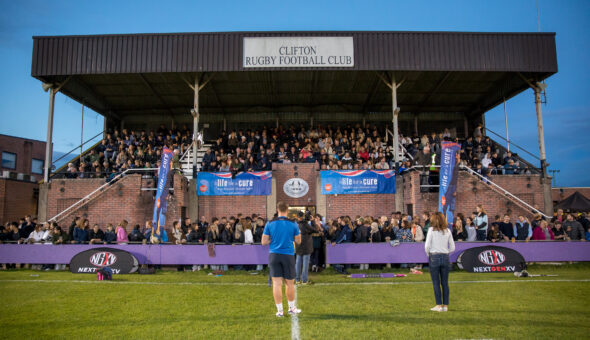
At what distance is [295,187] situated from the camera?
829 inches

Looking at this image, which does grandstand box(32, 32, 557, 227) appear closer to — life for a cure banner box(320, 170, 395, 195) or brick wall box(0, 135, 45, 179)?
life for a cure banner box(320, 170, 395, 195)

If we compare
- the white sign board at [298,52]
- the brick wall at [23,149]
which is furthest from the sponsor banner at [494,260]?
the brick wall at [23,149]

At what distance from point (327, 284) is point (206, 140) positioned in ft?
63.3

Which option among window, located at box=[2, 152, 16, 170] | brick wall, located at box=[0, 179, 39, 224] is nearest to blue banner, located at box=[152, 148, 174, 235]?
brick wall, located at box=[0, 179, 39, 224]

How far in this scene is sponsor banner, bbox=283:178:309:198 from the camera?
21031 millimetres

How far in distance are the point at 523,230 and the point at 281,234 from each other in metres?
11.9

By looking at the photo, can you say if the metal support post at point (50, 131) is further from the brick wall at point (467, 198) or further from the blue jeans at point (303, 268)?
the brick wall at point (467, 198)

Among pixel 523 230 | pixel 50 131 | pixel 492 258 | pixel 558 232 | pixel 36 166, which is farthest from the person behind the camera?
pixel 36 166

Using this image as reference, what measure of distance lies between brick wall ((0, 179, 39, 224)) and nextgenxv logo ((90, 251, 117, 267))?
630 inches

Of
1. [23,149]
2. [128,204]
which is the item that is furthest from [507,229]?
[23,149]

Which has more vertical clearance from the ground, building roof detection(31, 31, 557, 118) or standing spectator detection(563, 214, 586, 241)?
building roof detection(31, 31, 557, 118)

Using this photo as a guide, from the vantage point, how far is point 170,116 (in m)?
29.1

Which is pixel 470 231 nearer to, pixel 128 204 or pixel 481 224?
pixel 481 224

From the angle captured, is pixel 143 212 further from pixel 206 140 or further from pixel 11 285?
pixel 206 140
